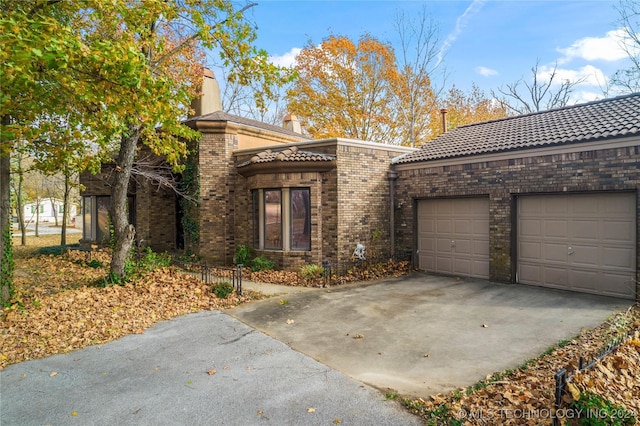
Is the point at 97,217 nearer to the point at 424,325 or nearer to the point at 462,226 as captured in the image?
the point at 462,226

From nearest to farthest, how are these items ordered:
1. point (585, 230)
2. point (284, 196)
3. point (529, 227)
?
point (585, 230) < point (529, 227) < point (284, 196)

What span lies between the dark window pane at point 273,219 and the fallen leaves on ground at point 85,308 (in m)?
3.15

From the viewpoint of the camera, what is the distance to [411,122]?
25.6 m

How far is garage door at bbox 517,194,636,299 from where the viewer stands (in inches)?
339

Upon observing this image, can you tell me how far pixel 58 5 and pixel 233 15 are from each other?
3.95 meters

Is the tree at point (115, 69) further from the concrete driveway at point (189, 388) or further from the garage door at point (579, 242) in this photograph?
the garage door at point (579, 242)

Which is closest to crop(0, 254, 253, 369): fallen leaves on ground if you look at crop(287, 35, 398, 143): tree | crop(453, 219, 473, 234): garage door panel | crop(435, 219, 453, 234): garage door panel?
crop(435, 219, 453, 234): garage door panel

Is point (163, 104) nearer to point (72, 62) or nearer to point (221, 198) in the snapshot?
point (72, 62)

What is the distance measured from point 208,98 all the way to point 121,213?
9.04 meters

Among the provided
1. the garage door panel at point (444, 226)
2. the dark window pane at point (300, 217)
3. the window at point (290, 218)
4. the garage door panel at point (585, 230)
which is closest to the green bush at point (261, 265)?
the window at point (290, 218)

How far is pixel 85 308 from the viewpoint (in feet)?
25.6

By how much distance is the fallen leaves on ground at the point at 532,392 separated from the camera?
12.6ft

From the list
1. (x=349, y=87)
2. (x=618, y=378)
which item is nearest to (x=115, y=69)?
(x=618, y=378)

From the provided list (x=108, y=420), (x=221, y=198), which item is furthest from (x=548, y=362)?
(x=221, y=198)
